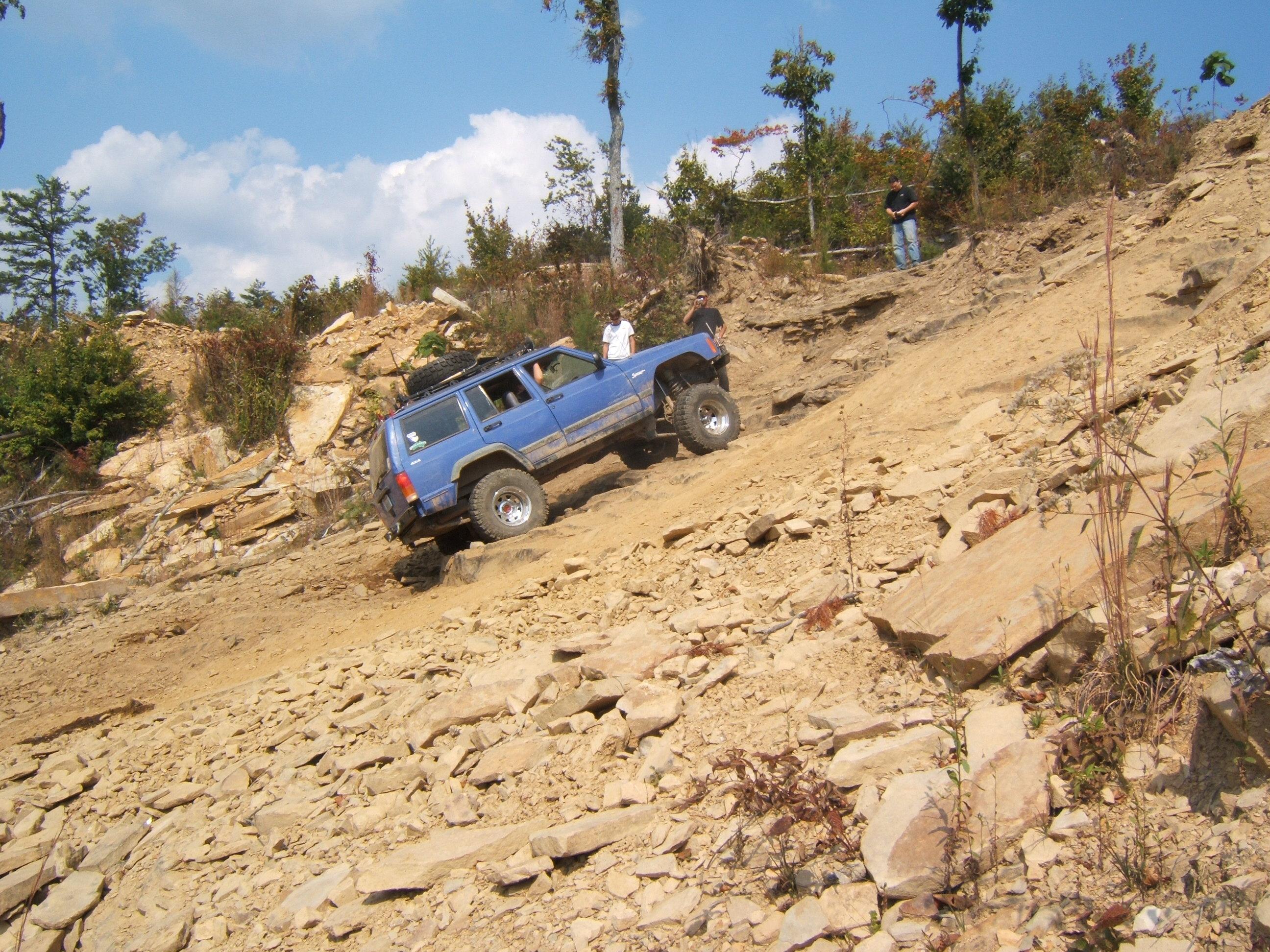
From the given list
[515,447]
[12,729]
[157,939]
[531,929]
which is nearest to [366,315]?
[515,447]

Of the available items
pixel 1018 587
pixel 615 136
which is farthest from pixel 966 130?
pixel 1018 587

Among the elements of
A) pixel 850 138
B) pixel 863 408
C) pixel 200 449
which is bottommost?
pixel 863 408

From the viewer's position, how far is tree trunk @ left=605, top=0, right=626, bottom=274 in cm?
1889

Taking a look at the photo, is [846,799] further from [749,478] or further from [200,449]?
[200,449]

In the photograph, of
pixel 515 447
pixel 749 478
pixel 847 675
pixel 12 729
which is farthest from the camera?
pixel 515 447

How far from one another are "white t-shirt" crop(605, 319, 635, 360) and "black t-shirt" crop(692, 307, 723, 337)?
4.02ft

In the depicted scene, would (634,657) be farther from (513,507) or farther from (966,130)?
(966,130)

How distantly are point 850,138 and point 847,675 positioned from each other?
18238 mm

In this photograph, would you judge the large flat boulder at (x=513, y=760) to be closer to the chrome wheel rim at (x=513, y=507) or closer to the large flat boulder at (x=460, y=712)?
the large flat boulder at (x=460, y=712)

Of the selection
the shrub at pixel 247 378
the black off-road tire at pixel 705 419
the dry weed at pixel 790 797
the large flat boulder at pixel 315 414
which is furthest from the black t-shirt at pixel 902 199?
the dry weed at pixel 790 797

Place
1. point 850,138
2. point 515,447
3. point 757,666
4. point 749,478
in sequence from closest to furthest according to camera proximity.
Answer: point 757,666 < point 749,478 < point 515,447 < point 850,138

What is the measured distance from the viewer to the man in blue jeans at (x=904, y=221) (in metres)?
13.0

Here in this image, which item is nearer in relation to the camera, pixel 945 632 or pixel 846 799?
pixel 846 799

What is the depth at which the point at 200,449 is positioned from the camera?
1489cm
